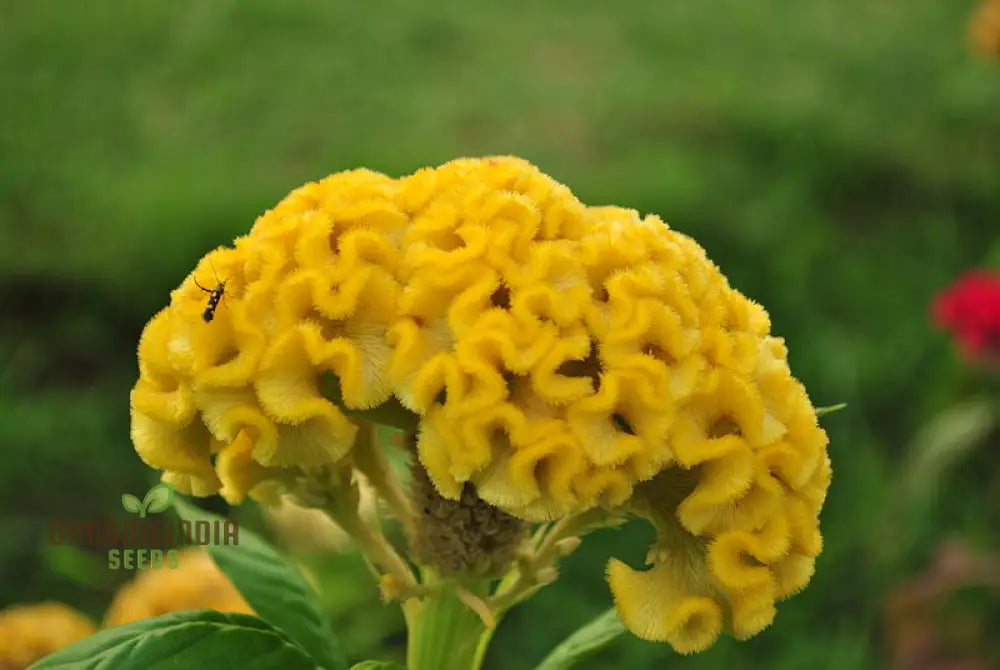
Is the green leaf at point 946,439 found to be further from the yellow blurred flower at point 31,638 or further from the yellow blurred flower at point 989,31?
the yellow blurred flower at point 31,638

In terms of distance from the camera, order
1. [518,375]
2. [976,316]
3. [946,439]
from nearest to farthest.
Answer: [518,375]
[976,316]
[946,439]

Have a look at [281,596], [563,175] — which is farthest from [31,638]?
[563,175]

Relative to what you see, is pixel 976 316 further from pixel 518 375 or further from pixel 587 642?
pixel 518 375

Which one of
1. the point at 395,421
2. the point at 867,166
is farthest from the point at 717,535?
the point at 867,166

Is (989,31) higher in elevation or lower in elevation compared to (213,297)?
lower

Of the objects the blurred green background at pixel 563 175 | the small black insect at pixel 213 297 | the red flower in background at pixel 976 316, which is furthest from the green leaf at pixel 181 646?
the red flower in background at pixel 976 316

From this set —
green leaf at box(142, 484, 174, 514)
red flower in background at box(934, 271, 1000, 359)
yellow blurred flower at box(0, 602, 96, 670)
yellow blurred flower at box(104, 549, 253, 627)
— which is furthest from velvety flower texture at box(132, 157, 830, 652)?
red flower in background at box(934, 271, 1000, 359)
